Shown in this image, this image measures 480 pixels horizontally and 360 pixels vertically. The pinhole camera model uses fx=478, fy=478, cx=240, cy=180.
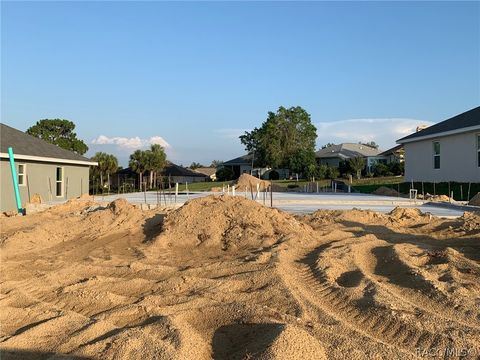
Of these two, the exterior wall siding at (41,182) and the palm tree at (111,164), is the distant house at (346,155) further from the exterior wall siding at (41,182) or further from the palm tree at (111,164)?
the exterior wall siding at (41,182)

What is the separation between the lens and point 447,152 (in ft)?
76.1

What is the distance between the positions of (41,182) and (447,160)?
61.9 feet

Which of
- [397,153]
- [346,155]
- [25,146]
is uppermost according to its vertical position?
[346,155]

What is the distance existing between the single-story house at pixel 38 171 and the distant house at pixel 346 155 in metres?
37.6

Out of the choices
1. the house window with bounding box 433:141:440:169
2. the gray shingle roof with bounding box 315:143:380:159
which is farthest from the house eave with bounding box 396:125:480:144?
the gray shingle roof with bounding box 315:143:380:159

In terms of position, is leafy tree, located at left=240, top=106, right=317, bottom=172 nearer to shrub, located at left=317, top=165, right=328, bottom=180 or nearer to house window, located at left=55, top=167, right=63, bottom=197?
shrub, located at left=317, top=165, right=328, bottom=180

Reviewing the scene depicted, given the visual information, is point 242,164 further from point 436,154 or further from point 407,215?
point 407,215

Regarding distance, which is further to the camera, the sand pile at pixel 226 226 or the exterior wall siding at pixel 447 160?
the exterior wall siding at pixel 447 160

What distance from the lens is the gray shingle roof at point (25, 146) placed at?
770 inches

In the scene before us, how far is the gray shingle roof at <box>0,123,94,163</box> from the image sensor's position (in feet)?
64.1

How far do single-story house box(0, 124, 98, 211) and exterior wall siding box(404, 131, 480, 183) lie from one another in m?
17.5

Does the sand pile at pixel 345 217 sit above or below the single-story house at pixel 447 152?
below

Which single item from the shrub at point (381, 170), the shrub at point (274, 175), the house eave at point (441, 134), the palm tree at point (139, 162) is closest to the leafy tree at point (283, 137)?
the shrub at point (274, 175)

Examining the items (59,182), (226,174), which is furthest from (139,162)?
(59,182)
